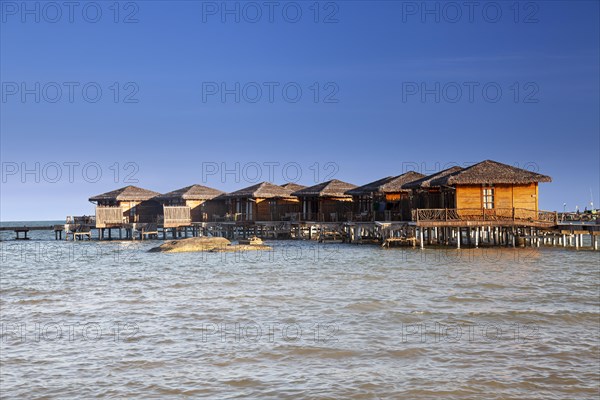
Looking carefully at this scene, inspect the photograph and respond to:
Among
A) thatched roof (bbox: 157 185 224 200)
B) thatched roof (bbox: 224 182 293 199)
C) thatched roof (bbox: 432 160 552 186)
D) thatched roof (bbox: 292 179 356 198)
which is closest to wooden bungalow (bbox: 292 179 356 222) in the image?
thatched roof (bbox: 292 179 356 198)

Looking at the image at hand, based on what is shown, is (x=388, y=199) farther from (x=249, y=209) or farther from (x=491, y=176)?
(x=249, y=209)

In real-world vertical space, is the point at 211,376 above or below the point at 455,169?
below

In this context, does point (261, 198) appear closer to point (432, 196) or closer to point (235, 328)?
point (432, 196)

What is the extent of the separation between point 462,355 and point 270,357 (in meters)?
3.12

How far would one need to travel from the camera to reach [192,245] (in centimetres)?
3366

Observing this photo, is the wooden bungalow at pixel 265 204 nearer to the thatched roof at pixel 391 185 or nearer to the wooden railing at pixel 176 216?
the wooden railing at pixel 176 216

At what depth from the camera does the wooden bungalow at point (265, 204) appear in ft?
156

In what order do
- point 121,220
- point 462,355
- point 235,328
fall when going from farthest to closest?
point 121,220 < point 235,328 < point 462,355

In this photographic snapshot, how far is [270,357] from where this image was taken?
31.9ft

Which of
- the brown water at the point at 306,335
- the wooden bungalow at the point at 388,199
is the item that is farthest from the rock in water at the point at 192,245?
the brown water at the point at 306,335

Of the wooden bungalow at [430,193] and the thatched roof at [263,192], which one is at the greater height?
the thatched roof at [263,192]

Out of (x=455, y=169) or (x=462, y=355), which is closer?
(x=462, y=355)

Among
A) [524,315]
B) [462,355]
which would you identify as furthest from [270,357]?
[524,315]

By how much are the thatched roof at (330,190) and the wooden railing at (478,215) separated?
40.6 ft
